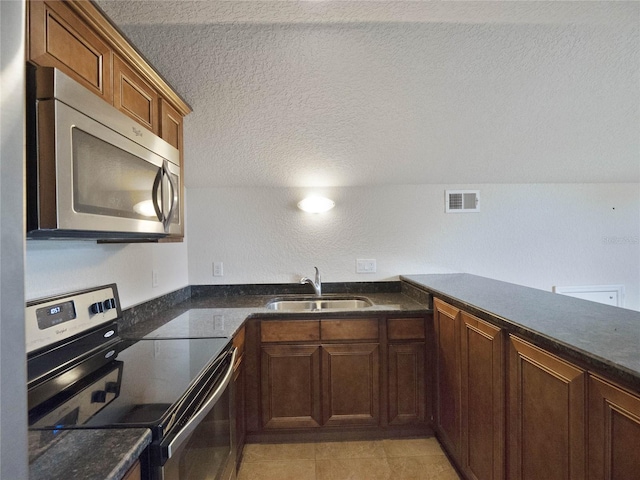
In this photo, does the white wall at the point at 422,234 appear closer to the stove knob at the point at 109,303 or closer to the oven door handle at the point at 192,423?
the stove knob at the point at 109,303

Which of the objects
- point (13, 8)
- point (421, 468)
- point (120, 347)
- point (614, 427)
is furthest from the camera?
Answer: point (421, 468)

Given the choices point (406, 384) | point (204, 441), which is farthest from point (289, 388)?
point (204, 441)

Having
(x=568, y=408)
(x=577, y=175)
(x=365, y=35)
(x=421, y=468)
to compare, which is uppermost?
(x=365, y=35)

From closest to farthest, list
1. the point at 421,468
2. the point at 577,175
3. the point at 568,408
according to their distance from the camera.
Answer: the point at 568,408 < the point at 421,468 < the point at 577,175

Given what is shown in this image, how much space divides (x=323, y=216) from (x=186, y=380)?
1763mm

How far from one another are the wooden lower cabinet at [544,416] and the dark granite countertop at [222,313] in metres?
0.85

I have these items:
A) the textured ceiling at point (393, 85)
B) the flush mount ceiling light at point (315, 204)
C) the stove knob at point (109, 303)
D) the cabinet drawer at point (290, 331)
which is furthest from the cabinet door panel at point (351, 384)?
the textured ceiling at point (393, 85)

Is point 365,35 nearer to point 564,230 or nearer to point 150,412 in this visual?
point 150,412

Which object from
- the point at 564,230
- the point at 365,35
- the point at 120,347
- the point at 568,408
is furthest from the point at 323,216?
the point at 564,230

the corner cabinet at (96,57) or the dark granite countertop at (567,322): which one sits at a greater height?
the corner cabinet at (96,57)

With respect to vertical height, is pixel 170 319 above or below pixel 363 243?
below

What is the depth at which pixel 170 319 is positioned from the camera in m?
1.78

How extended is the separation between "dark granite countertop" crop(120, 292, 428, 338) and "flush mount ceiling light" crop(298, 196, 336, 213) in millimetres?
732

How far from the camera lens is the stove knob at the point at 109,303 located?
1358 mm
